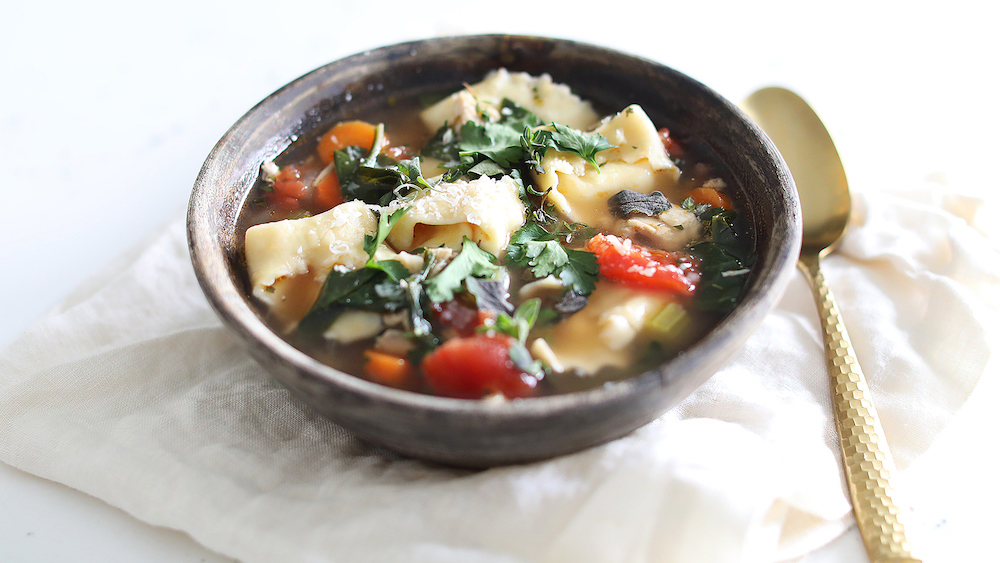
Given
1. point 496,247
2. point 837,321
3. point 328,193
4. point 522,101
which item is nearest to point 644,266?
point 496,247

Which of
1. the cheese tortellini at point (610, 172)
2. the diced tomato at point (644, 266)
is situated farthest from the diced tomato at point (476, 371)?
the cheese tortellini at point (610, 172)

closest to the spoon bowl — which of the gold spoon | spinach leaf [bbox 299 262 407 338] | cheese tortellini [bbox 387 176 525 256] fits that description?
the gold spoon

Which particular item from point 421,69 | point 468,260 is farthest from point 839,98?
point 468,260

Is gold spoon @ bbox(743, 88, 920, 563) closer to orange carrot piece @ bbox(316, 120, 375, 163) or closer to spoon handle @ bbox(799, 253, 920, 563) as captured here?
spoon handle @ bbox(799, 253, 920, 563)

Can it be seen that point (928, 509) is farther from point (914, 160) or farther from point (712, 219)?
point (914, 160)

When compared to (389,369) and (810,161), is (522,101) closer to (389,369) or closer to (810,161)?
(810,161)

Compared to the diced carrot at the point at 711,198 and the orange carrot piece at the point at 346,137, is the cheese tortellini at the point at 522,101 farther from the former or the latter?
the diced carrot at the point at 711,198
